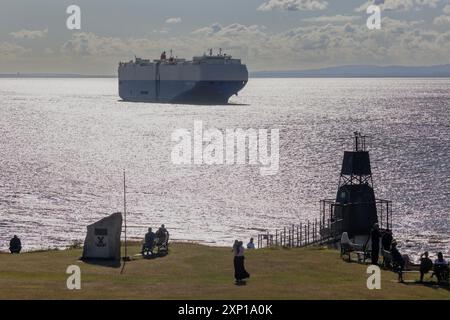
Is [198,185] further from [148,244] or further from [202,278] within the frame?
[202,278]

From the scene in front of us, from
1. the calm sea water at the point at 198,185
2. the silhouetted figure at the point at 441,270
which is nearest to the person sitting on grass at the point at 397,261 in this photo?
the silhouetted figure at the point at 441,270

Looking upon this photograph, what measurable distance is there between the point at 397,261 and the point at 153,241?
8.16 m

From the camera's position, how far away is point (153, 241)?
91.4 ft

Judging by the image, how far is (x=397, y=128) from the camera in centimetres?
15738

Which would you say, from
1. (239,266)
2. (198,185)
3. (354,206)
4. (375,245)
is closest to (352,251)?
(375,245)

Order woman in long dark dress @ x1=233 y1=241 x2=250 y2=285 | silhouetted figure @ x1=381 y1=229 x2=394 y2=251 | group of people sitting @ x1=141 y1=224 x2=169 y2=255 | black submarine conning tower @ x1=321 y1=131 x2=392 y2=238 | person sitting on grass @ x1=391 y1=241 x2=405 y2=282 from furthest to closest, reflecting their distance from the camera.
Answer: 1. black submarine conning tower @ x1=321 y1=131 x2=392 y2=238
2. group of people sitting @ x1=141 y1=224 x2=169 y2=255
3. silhouetted figure @ x1=381 y1=229 x2=394 y2=251
4. person sitting on grass @ x1=391 y1=241 x2=405 y2=282
5. woman in long dark dress @ x1=233 y1=241 x2=250 y2=285

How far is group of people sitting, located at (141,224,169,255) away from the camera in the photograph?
2760 centimetres

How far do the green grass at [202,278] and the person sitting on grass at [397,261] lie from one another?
0.95 feet

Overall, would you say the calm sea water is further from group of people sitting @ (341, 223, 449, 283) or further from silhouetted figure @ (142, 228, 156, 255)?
group of people sitting @ (341, 223, 449, 283)

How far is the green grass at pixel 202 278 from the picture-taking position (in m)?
20.5

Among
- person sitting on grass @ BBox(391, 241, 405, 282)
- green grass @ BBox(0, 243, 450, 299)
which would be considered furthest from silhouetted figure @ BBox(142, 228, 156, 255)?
person sitting on grass @ BBox(391, 241, 405, 282)

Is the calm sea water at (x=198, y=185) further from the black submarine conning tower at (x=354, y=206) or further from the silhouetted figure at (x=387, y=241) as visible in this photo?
the silhouetted figure at (x=387, y=241)

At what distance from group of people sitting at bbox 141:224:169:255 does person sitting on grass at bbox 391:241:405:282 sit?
7854 mm
